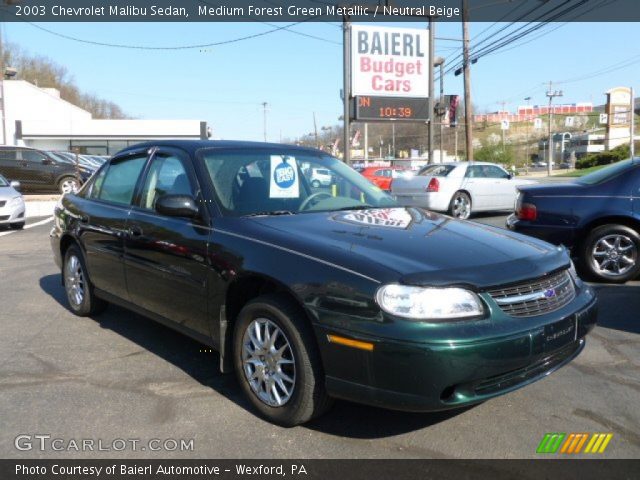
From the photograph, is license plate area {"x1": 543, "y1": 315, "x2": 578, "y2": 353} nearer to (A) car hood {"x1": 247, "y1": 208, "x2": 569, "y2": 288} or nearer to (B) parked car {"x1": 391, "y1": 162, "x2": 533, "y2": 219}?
(A) car hood {"x1": 247, "y1": 208, "x2": 569, "y2": 288}

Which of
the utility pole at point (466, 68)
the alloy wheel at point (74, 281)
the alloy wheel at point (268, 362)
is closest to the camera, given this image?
the alloy wheel at point (268, 362)

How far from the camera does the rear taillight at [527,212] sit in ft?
22.3

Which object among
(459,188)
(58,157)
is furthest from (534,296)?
(58,157)

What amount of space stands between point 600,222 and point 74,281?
5652mm

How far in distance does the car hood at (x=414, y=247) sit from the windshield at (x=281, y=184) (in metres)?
0.22

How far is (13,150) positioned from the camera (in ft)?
63.5

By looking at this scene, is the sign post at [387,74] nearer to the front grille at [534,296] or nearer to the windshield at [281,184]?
the windshield at [281,184]

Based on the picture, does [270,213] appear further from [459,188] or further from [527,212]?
[459,188]

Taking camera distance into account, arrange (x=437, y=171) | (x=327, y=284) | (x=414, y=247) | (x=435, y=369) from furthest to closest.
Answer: (x=437, y=171) < (x=414, y=247) < (x=327, y=284) < (x=435, y=369)

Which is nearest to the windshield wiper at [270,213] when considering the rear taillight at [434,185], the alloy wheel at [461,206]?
the rear taillight at [434,185]

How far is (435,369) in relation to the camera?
2.62 m

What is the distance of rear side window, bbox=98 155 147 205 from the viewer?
459 centimetres

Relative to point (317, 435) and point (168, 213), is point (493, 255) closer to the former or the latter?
point (317, 435)

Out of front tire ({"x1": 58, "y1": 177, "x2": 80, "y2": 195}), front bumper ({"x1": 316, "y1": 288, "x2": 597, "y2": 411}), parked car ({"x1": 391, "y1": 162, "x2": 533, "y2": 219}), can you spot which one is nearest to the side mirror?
front bumper ({"x1": 316, "y1": 288, "x2": 597, "y2": 411})
